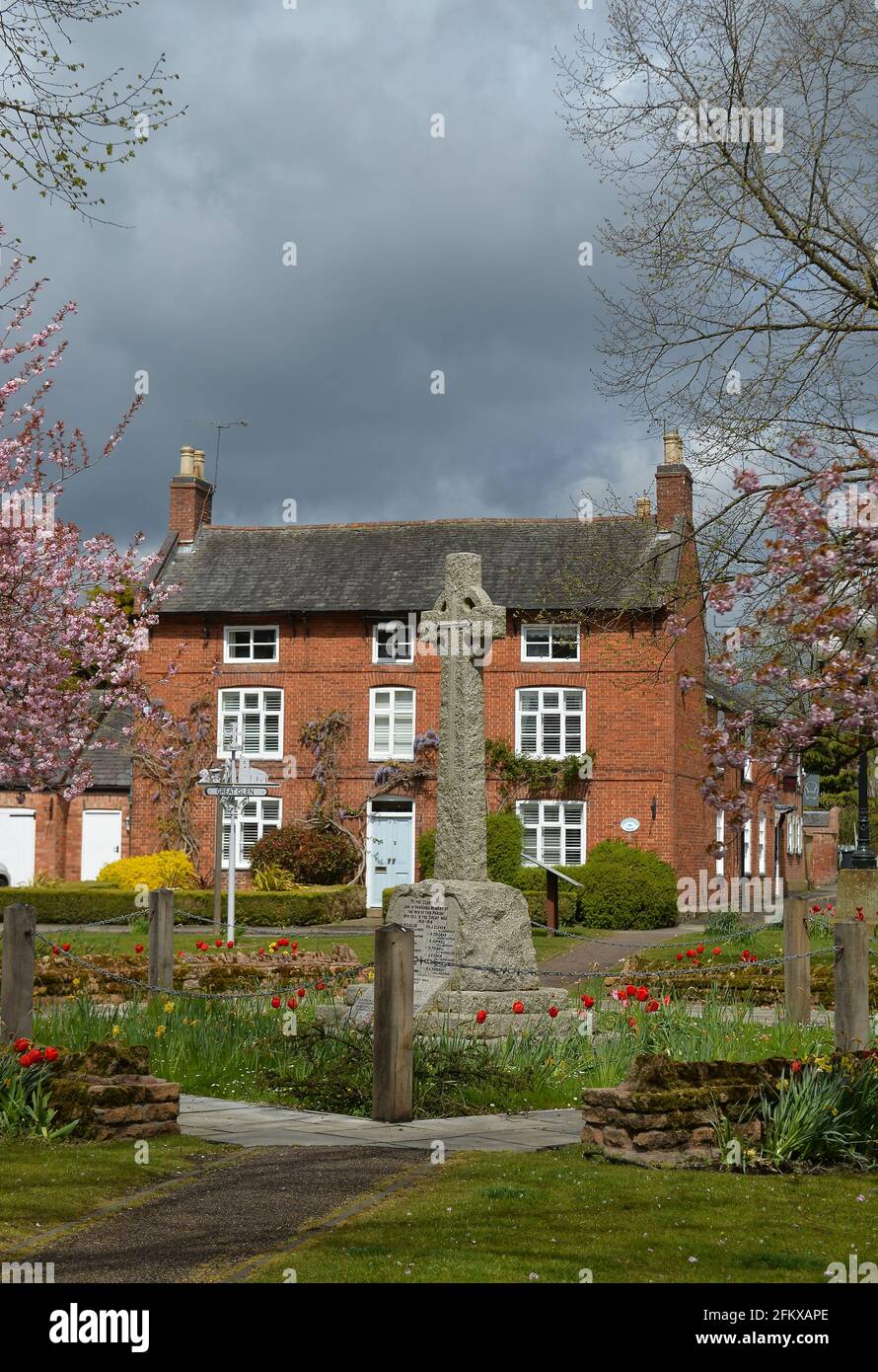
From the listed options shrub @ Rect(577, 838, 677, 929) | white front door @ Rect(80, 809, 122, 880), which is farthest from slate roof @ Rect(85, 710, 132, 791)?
shrub @ Rect(577, 838, 677, 929)

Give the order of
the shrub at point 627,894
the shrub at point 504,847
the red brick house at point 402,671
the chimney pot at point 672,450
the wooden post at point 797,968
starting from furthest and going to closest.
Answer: the chimney pot at point 672,450 → the red brick house at point 402,671 → the shrub at point 504,847 → the shrub at point 627,894 → the wooden post at point 797,968

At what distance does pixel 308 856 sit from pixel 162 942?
20.2 m

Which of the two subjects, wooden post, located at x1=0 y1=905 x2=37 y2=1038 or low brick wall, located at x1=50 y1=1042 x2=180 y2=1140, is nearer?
low brick wall, located at x1=50 y1=1042 x2=180 y2=1140

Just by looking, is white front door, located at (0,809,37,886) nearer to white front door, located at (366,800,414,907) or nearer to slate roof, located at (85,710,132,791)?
slate roof, located at (85,710,132,791)

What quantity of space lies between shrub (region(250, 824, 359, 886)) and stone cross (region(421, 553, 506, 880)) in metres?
22.0

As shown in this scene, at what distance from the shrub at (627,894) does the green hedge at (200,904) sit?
17.7 ft

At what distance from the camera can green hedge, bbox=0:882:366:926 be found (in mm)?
29469

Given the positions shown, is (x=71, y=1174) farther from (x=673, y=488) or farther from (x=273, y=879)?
(x=673, y=488)

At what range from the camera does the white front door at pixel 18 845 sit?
38.8 meters

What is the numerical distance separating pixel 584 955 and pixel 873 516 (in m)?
12.0

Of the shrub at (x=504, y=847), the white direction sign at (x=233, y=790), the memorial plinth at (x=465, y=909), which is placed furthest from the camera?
the shrub at (x=504, y=847)

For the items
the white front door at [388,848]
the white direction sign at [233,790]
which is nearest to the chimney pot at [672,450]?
the white front door at [388,848]

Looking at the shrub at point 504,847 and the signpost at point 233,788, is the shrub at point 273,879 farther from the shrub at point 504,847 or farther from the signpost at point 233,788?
the signpost at point 233,788

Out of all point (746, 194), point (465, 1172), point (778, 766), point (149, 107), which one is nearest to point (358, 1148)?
point (465, 1172)
